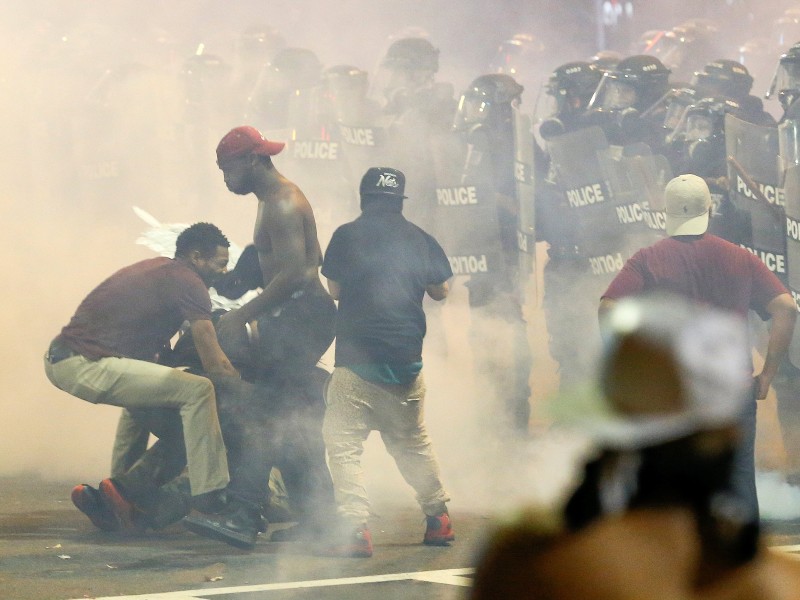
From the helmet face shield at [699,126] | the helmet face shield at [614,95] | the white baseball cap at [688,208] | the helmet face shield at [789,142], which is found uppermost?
the helmet face shield at [614,95]

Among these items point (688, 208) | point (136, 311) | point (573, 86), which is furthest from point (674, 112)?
point (136, 311)

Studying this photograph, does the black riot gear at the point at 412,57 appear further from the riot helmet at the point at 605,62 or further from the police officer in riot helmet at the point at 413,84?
the riot helmet at the point at 605,62

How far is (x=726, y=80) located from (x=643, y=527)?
8.19 metres

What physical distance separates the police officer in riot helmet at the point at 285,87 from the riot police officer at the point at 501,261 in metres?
1.84

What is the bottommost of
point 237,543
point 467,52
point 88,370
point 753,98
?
point 237,543

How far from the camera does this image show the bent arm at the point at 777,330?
4.95 m

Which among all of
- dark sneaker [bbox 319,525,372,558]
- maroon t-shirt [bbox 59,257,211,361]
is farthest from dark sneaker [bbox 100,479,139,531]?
dark sneaker [bbox 319,525,372,558]

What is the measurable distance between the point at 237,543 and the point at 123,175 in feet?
25.1

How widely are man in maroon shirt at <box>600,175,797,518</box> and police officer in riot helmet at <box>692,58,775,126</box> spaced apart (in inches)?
150

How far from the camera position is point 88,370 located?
18.5ft

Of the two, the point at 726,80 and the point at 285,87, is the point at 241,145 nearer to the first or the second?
the point at 726,80

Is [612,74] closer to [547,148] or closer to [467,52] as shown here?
[547,148]

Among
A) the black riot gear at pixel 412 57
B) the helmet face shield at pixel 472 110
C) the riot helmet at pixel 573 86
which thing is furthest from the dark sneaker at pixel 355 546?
the black riot gear at pixel 412 57

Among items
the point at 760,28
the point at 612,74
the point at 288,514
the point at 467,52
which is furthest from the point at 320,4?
the point at 288,514
